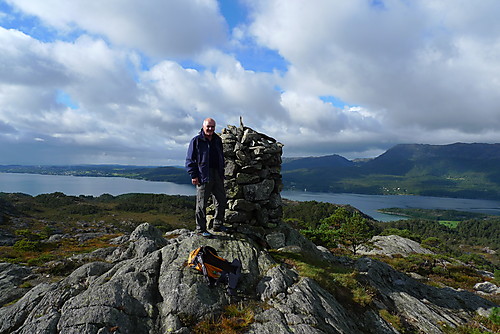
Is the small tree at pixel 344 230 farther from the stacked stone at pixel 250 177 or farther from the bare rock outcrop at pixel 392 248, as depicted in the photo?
the stacked stone at pixel 250 177

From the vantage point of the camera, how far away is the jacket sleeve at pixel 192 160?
1155cm

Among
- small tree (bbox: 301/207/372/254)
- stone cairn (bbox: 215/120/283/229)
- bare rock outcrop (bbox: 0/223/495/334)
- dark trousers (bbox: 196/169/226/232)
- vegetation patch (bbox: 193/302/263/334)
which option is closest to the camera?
vegetation patch (bbox: 193/302/263/334)

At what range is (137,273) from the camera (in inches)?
371

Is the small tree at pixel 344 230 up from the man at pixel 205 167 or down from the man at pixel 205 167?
down

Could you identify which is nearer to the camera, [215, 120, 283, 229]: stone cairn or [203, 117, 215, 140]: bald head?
[203, 117, 215, 140]: bald head

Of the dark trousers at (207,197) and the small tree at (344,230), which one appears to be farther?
the small tree at (344,230)

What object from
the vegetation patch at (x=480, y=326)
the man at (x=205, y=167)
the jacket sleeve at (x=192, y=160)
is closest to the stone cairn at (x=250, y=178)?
the man at (x=205, y=167)

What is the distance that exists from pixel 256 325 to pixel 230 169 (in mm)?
8900

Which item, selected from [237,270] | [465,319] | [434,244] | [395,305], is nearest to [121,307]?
[237,270]

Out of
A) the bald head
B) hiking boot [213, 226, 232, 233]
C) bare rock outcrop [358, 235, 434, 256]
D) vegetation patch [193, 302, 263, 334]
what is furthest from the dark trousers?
bare rock outcrop [358, 235, 434, 256]

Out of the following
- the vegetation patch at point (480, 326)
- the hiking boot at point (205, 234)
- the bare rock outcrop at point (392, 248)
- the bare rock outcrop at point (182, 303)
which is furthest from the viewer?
the bare rock outcrop at point (392, 248)

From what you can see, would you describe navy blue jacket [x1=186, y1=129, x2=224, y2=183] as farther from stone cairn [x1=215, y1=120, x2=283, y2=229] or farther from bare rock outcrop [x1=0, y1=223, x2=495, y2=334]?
bare rock outcrop [x1=0, y1=223, x2=495, y2=334]

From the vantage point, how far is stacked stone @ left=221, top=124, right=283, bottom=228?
14.6m

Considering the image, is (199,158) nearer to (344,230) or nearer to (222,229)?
(222,229)
